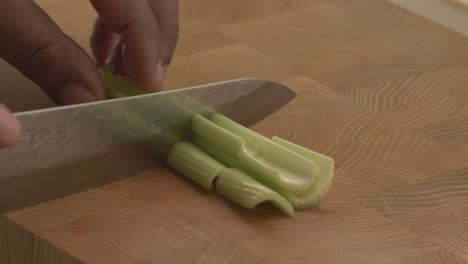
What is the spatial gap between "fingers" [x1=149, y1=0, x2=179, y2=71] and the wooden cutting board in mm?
84

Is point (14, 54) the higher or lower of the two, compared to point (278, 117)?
higher

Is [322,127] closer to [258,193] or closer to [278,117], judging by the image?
[278,117]

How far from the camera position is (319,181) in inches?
53.9

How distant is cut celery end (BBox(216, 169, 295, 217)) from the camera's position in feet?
4.38

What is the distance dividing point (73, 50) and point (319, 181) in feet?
1.27

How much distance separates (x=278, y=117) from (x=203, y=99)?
168mm

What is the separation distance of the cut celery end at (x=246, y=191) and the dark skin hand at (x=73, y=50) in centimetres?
20

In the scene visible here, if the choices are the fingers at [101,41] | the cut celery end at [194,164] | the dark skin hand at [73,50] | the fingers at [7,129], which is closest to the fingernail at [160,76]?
the dark skin hand at [73,50]

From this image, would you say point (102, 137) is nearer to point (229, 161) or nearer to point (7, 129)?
point (229, 161)

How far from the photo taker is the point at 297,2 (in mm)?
1955

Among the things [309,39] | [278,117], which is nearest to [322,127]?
[278,117]

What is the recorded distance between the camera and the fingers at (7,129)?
109 centimetres

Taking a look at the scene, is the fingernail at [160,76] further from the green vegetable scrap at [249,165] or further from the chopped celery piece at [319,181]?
the chopped celery piece at [319,181]

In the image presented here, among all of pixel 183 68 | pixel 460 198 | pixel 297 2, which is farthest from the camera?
pixel 297 2
